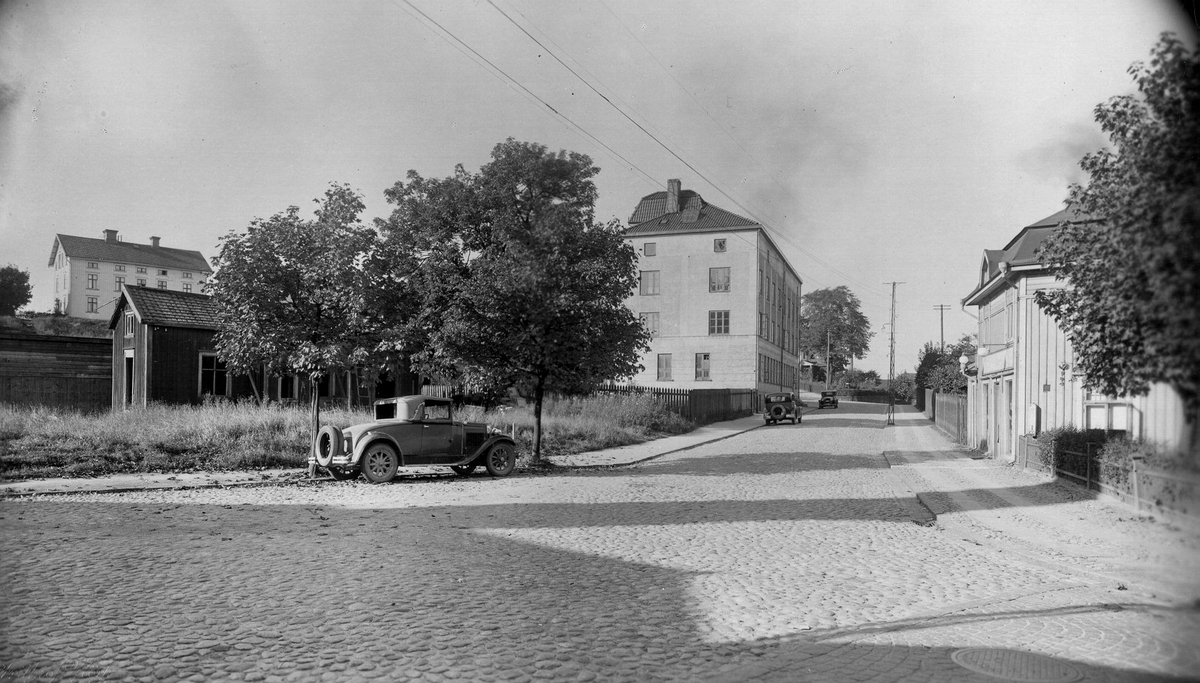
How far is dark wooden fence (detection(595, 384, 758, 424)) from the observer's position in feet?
109

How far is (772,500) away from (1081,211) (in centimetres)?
728

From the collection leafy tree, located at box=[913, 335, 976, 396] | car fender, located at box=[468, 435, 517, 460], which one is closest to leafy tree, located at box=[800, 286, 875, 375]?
leafy tree, located at box=[913, 335, 976, 396]

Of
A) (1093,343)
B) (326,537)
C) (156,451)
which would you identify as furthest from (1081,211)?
(156,451)

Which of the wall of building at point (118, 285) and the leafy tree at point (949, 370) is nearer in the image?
the wall of building at point (118, 285)

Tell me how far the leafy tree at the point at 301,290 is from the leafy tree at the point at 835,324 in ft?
275

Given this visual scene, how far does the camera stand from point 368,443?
47.2ft

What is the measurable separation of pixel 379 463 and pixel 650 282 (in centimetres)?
3460

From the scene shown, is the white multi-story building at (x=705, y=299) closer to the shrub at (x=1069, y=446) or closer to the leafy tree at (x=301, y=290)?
the leafy tree at (x=301, y=290)

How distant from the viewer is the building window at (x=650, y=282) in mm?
44978

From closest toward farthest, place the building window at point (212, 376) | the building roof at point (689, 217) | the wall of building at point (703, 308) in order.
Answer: the building window at point (212, 376) < the building roof at point (689, 217) < the wall of building at point (703, 308)

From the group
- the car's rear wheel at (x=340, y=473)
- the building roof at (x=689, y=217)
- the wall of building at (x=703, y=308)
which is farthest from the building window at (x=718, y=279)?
the car's rear wheel at (x=340, y=473)

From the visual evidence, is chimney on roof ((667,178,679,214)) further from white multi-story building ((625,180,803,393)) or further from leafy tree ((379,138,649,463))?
leafy tree ((379,138,649,463))

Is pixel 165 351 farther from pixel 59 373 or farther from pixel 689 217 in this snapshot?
pixel 689 217

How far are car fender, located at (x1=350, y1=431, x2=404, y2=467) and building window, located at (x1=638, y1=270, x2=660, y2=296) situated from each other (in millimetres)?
30578
